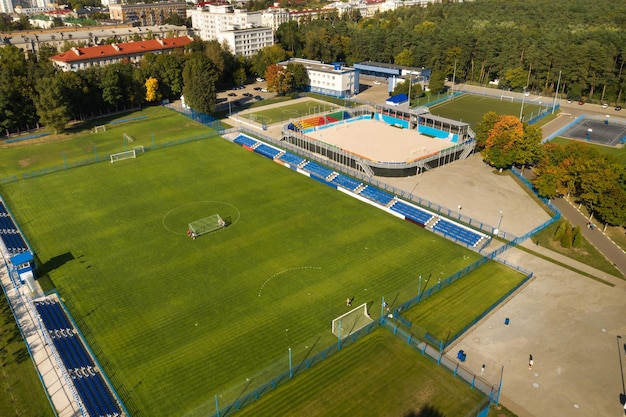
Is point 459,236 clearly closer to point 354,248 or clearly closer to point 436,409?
point 354,248

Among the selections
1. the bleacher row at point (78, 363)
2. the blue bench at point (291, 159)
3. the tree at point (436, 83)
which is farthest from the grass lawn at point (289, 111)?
the bleacher row at point (78, 363)

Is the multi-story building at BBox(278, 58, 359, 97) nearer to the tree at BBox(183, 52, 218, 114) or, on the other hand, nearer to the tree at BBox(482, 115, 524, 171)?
the tree at BBox(183, 52, 218, 114)

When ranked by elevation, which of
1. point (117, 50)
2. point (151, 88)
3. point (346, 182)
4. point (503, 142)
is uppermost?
point (117, 50)

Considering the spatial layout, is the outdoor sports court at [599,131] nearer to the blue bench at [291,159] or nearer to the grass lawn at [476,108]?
the grass lawn at [476,108]

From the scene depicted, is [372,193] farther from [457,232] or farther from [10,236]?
[10,236]

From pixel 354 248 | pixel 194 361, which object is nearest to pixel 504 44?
pixel 354 248

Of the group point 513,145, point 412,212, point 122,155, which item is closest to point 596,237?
point 513,145
